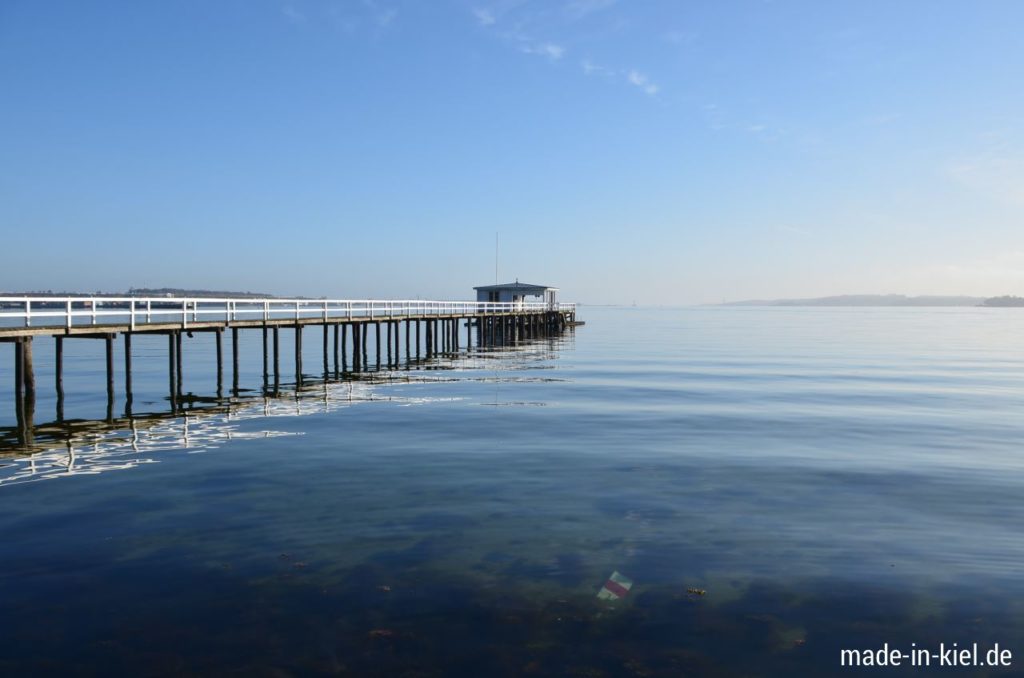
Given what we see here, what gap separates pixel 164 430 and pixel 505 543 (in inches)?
469

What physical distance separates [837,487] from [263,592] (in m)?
8.97

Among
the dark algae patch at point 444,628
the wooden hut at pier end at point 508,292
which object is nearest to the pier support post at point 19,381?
the dark algae patch at point 444,628

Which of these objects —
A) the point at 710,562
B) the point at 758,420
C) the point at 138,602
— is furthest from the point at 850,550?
the point at 758,420

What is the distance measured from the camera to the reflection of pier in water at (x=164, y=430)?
47.0 feet

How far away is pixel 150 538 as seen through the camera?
9.61 meters

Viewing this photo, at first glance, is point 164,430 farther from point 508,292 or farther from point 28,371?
point 508,292

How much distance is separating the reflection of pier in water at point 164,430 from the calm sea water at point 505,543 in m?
0.15

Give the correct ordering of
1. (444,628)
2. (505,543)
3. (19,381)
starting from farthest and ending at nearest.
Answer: (19,381), (505,543), (444,628)

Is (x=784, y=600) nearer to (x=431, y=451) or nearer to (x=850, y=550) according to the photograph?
(x=850, y=550)

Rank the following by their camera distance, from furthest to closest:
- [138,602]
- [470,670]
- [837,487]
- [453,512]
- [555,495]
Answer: [837,487] < [555,495] < [453,512] < [138,602] < [470,670]

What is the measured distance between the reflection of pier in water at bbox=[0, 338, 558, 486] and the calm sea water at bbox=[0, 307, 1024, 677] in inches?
5.9

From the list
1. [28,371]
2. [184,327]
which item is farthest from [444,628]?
[184,327]

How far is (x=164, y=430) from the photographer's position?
1834cm

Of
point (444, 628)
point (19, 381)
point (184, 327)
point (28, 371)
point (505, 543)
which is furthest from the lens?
point (184, 327)
